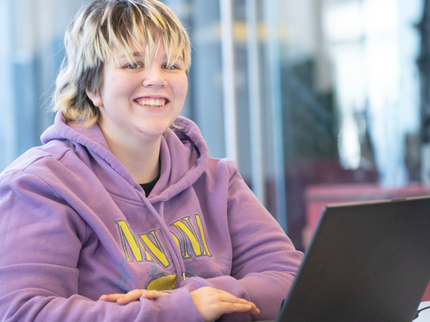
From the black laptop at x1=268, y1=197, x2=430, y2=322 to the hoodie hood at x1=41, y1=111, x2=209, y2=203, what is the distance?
57cm

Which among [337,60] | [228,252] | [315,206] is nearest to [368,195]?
[315,206]

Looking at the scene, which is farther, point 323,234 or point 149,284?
point 149,284

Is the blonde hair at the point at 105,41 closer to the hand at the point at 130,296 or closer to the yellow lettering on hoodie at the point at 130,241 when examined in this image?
the yellow lettering on hoodie at the point at 130,241

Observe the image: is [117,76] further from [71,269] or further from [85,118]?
[71,269]

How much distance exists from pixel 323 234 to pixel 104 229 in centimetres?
54

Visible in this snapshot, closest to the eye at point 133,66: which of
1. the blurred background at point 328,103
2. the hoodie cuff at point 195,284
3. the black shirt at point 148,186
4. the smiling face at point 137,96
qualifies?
the smiling face at point 137,96

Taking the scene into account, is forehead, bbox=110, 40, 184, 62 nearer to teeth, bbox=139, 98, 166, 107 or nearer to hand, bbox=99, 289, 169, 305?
teeth, bbox=139, 98, 166, 107

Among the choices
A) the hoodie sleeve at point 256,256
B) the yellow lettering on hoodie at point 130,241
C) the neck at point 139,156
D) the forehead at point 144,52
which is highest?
the forehead at point 144,52

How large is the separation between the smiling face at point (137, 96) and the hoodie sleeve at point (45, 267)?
283 millimetres

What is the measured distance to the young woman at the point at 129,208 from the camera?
0.95 m

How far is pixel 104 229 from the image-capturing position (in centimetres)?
107

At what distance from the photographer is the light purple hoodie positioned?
3.08 ft

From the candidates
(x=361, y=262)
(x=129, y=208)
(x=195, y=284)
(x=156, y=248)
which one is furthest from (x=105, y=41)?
(x=361, y=262)

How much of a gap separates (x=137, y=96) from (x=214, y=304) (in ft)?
1.82
